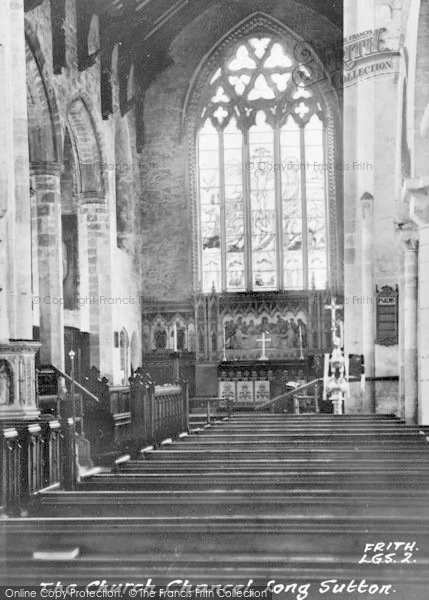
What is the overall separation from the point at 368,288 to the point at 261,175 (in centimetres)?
942

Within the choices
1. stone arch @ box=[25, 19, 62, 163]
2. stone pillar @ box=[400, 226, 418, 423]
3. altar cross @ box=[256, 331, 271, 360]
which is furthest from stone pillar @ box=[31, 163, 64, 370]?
stone pillar @ box=[400, 226, 418, 423]

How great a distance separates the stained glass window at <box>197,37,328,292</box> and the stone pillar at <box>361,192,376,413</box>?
836 centimetres

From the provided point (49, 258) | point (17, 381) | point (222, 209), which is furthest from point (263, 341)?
point (17, 381)

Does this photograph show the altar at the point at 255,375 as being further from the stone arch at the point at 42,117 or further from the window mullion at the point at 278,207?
the stone arch at the point at 42,117

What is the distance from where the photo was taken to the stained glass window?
21.4 metres

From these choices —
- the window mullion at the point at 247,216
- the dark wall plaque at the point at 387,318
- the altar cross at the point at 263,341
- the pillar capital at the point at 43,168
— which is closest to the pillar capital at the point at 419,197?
the dark wall plaque at the point at 387,318

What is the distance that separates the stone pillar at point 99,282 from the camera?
1866 centimetres

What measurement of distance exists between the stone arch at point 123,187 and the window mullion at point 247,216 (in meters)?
2.57

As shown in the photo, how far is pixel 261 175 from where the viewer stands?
21.7 meters

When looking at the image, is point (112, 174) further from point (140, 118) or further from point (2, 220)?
point (2, 220)

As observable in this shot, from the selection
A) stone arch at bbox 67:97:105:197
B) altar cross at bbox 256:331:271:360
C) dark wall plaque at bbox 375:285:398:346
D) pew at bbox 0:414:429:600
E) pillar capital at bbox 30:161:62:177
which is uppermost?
stone arch at bbox 67:97:105:197

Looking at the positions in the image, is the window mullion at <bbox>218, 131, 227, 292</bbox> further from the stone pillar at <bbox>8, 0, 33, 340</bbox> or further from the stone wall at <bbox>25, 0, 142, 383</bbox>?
the stone pillar at <bbox>8, 0, 33, 340</bbox>

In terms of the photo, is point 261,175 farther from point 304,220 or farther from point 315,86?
point 315,86

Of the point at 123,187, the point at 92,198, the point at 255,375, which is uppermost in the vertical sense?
the point at 123,187
